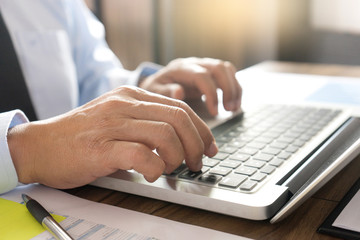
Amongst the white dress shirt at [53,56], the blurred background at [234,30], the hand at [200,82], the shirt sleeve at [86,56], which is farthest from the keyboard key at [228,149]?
the blurred background at [234,30]

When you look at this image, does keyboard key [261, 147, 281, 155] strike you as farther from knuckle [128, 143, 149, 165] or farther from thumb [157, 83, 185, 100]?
thumb [157, 83, 185, 100]

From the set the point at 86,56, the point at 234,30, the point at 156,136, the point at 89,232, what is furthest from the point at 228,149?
the point at 234,30

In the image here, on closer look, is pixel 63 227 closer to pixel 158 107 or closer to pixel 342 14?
pixel 158 107

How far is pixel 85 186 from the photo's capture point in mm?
559

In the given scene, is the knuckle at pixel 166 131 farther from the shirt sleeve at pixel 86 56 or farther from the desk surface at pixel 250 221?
the shirt sleeve at pixel 86 56

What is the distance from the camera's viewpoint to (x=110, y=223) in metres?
0.46

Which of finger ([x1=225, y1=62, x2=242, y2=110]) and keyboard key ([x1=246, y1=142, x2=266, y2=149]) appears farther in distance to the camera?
finger ([x1=225, y1=62, x2=242, y2=110])

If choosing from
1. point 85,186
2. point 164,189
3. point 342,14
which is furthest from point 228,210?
point 342,14

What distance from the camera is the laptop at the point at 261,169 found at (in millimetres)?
460

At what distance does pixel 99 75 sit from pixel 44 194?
666mm

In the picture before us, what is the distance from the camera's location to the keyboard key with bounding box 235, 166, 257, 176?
0.52 meters

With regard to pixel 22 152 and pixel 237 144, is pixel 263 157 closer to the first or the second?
pixel 237 144

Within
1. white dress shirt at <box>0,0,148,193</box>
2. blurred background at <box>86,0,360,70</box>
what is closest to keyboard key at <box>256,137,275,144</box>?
white dress shirt at <box>0,0,148,193</box>

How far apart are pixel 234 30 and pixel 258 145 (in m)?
2.24
